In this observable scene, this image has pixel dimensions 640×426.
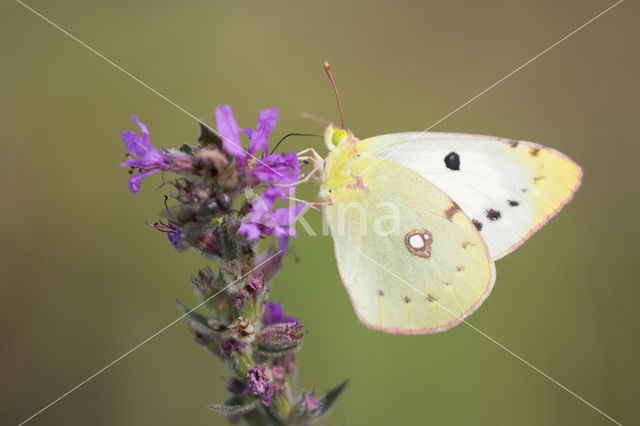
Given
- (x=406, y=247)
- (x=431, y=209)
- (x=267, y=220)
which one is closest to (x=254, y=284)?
(x=267, y=220)

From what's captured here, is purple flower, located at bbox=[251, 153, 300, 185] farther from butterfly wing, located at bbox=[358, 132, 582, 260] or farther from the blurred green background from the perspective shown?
the blurred green background

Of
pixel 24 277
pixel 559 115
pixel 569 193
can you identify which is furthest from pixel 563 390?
pixel 24 277

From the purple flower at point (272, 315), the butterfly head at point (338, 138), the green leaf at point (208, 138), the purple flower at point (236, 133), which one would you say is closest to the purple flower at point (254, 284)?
the purple flower at point (272, 315)

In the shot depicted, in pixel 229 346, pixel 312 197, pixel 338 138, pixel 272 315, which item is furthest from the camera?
pixel 312 197

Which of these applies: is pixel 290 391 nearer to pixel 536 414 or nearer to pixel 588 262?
pixel 536 414

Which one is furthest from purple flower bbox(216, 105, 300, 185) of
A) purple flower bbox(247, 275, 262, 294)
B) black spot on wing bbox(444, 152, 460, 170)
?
black spot on wing bbox(444, 152, 460, 170)

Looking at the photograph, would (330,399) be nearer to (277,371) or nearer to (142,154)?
(277,371)
